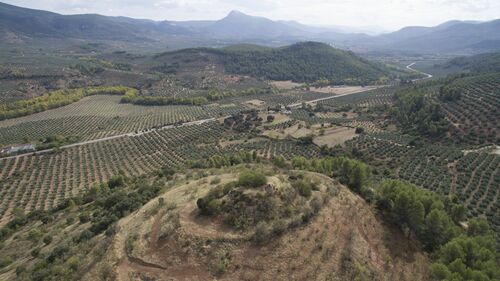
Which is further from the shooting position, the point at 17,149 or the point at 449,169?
the point at 17,149

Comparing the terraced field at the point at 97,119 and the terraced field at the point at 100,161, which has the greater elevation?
the terraced field at the point at 100,161

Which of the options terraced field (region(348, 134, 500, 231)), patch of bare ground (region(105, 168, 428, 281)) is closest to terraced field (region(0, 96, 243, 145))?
terraced field (region(348, 134, 500, 231))

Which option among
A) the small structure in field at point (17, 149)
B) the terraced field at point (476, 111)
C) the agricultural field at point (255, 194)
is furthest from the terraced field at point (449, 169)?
the small structure in field at point (17, 149)

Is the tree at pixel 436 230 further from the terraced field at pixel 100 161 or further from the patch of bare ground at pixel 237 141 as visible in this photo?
the patch of bare ground at pixel 237 141

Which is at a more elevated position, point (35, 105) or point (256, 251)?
point (256, 251)

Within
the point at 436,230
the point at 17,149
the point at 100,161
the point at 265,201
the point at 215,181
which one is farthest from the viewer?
the point at 17,149

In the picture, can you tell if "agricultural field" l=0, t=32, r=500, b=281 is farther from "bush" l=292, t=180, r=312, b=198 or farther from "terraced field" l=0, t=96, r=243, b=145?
"terraced field" l=0, t=96, r=243, b=145

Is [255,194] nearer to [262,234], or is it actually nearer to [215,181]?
[262,234]

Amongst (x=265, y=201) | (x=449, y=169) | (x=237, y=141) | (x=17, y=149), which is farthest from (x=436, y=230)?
(x=17, y=149)

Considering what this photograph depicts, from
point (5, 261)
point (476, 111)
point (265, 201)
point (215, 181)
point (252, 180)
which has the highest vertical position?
point (252, 180)
